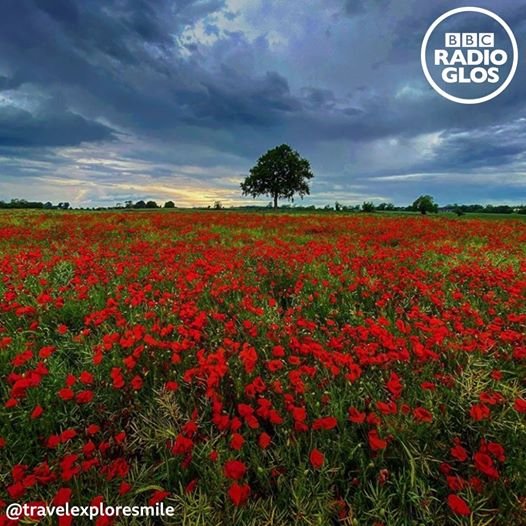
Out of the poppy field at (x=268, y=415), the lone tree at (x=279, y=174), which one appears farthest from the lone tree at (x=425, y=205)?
the poppy field at (x=268, y=415)

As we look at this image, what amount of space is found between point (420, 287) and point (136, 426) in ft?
12.3

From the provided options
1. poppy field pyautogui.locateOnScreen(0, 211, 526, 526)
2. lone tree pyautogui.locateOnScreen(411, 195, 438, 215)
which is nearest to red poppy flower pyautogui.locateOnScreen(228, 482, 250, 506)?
poppy field pyautogui.locateOnScreen(0, 211, 526, 526)

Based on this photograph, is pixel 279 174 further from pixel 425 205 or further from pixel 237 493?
pixel 237 493

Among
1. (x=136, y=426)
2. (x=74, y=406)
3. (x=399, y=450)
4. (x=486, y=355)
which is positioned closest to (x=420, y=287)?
(x=486, y=355)

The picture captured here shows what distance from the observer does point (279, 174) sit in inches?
2250

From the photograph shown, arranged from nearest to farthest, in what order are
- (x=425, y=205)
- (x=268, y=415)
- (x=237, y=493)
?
(x=237, y=493)
(x=268, y=415)
(x=425, y=205)

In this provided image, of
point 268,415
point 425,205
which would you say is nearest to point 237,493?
point 268,415

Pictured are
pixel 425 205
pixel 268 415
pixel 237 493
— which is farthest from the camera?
pixel 425 205

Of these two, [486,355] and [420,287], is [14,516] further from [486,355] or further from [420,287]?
[420,287]

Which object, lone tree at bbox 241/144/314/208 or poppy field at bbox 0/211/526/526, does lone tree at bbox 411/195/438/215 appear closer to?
lone tree at bbox 241/144/314/208

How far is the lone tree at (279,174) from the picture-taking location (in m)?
56.7

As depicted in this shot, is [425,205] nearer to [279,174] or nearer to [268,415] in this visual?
[279,174]

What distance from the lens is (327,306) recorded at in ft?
13.6

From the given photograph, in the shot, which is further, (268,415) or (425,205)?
(425,205)
